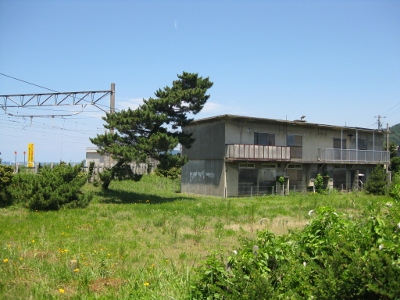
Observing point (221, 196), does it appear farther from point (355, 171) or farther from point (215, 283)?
point (215, 283)

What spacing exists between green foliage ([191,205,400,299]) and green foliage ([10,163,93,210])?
42.8ft

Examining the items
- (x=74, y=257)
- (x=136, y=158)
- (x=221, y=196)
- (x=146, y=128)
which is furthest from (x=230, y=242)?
(x=221, y=196)

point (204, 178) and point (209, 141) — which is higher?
point (209, 141)

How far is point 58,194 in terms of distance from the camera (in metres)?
16.5

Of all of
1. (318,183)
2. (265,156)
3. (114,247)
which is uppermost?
(265,156)

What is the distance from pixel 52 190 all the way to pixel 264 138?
18655mm

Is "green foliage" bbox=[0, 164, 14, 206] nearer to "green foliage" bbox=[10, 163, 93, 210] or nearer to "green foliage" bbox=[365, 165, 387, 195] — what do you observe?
"green foliage" bbox=[10, 163, 93, 210]

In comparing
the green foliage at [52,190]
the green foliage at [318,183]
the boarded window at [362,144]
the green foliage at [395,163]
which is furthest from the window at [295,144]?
the green foliage at [52,190]

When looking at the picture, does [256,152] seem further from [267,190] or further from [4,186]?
[4,186]

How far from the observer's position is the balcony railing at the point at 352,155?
1351 inches

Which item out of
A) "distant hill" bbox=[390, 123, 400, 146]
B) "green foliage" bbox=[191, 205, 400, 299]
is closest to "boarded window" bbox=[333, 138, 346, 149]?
"green foliage" bbox=[191, 205, 400, 299]

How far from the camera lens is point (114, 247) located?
9.47m

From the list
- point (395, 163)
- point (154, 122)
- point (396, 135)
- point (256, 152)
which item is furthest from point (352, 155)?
point (396, 135)

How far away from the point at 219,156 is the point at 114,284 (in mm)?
22329
